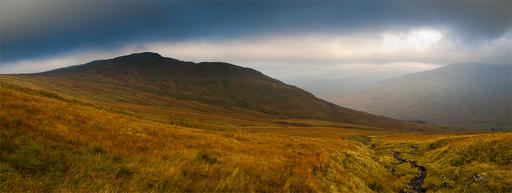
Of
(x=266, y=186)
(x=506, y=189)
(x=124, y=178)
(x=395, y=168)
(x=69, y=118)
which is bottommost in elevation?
(x=395, y=168)

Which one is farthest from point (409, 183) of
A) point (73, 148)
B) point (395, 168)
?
point (73, 148)

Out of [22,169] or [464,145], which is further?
[464,145]

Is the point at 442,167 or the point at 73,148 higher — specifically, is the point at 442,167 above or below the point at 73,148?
below

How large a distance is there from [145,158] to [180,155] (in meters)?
1.54

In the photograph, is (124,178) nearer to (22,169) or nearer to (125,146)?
(22,169)

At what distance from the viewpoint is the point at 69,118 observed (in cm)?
1252

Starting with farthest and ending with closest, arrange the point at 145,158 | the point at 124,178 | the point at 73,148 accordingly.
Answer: the point at 145,158 → the point at 73,148 → the point at 124,178

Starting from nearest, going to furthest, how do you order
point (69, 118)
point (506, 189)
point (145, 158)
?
1. point (145, 158)
2. point (69, 118)
3. point (506, 189)

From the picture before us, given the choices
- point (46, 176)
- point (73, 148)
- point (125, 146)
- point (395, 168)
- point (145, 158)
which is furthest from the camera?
point (395, 168)

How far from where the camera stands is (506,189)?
1759 cm

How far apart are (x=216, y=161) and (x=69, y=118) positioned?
30.6 ft

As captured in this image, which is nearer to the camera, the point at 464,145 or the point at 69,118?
the point at 69,118

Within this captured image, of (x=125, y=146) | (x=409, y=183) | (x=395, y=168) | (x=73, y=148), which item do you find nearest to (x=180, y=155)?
(x=125, y=146)

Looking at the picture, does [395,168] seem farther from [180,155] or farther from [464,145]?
[180,155]
